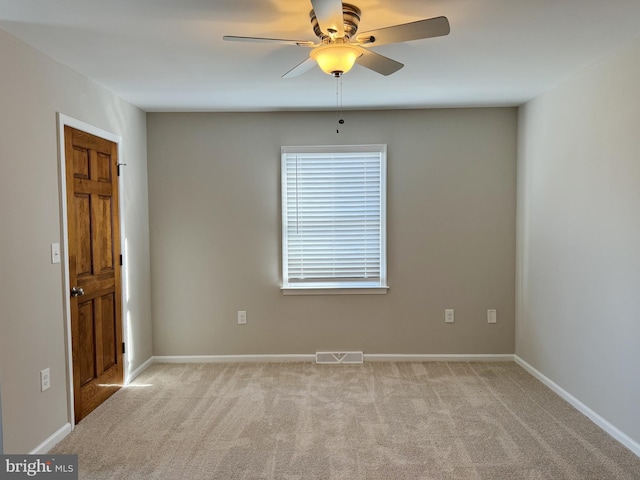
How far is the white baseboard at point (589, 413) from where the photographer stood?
2.59 metres

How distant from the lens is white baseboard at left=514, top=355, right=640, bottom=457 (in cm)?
259

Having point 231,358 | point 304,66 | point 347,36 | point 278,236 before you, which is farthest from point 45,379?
point 347,36

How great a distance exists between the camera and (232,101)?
3.78m

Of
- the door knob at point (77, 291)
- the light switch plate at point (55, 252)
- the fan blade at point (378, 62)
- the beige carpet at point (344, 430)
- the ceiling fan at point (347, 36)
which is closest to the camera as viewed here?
the ceiling fan at point (347, 36)

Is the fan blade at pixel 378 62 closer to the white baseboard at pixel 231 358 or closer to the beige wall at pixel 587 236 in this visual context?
the beige wall at pixel 587 236

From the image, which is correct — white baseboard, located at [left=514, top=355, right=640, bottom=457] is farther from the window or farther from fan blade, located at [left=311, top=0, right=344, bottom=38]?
fan blade, located at [left=311, top=0, right=344, bottom=38]

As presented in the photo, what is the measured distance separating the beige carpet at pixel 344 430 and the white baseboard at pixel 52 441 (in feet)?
0.15

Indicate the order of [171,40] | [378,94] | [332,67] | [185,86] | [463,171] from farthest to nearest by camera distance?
1. [463,171]
2. [378,94]
3. [185,86]
4. [171,40]
5. [332,67]

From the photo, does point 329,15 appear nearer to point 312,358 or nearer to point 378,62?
point 378,62

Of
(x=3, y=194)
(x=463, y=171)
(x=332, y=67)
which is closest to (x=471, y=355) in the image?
(x=463, y=171)

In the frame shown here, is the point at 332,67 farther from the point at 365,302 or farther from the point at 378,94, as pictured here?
the point at 365,302

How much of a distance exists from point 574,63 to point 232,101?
2.66 metres

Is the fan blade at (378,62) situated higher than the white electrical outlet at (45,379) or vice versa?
the fan blade at (378,62)

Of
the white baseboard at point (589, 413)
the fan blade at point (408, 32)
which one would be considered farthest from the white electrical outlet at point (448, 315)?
the fan blade at point (408, 32)
